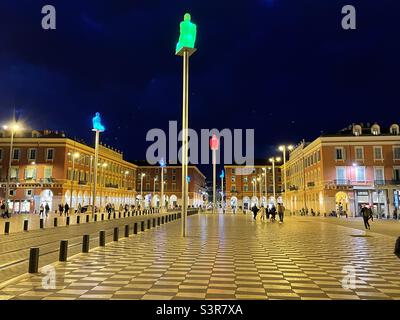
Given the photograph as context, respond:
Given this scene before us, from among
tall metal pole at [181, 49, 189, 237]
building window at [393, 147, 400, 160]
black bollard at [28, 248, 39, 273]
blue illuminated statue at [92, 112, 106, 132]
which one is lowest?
black bollard at [28, 248, 39, 273]

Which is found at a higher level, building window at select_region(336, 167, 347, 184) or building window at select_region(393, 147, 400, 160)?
building window at select_region(393, 147, 400, 160)

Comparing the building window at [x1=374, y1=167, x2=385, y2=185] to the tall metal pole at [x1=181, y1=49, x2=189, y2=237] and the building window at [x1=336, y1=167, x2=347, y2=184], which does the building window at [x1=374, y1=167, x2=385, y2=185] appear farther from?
the tall metal pole at [x1=181, y1=49, x2=189, y2=237]

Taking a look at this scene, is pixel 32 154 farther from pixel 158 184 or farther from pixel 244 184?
pixel 244 184

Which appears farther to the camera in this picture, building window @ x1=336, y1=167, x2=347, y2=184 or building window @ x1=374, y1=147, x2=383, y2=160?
building window @ x1=374, y1=147, x2=383, y2=160

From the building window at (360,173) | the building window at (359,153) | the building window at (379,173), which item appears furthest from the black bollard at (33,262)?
the building window at (379,173)

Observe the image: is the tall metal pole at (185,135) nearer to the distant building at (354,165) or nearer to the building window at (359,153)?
the distant building at (354,165)

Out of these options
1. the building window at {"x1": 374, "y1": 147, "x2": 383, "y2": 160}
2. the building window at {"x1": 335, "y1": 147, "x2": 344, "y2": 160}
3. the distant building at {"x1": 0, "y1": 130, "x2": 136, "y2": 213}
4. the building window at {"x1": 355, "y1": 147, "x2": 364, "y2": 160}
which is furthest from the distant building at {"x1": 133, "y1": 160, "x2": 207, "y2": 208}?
the building window at {"x1": 374, "y1": 147, "x2": 383, "y2": 160}

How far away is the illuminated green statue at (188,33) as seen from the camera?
826 inches

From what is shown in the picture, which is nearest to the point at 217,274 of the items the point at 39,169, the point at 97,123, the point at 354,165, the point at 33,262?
the point at 33,262

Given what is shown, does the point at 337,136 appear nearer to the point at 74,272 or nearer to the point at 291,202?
the point at 291,202

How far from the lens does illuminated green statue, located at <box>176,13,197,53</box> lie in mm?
20984

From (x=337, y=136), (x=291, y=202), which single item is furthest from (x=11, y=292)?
(x=291, y=202)

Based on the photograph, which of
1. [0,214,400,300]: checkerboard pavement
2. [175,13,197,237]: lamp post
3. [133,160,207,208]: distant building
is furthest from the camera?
[133,160,207,208]: distant building
